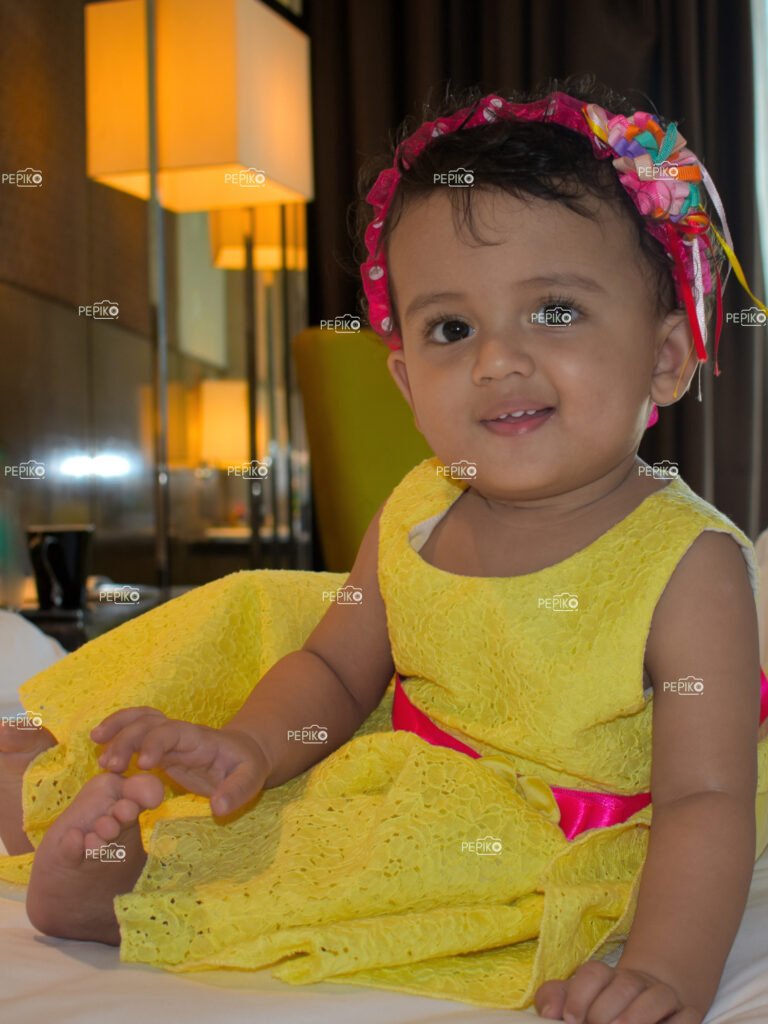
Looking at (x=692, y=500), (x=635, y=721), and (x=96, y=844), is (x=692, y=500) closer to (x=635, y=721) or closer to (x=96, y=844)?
(x=635, y=721)

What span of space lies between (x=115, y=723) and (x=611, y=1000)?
360 mm

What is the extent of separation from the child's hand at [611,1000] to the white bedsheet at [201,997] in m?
0.02

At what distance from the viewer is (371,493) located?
2.81m

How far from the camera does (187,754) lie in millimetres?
767

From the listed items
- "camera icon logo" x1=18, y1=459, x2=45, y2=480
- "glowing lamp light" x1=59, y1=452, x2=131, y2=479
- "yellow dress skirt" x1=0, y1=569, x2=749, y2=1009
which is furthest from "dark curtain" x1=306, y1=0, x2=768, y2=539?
"yellow dress skirt" x1=0, y1=569, x2=749, y2=1009

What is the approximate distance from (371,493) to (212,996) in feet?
7.25

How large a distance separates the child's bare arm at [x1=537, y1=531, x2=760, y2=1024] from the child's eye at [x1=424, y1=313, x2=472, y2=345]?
0.24m

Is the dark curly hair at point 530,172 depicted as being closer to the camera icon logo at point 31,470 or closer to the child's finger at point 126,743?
the child's finger at point 126,743

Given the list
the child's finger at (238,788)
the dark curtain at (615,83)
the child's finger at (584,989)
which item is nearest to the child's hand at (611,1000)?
the child's finger at (584,989)

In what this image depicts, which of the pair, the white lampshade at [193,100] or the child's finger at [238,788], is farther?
the white lampshade at [193,100]

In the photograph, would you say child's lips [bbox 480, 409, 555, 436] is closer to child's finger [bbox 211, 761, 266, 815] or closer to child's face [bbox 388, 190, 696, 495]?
child's face [bbox 388, 190, 696, 495]

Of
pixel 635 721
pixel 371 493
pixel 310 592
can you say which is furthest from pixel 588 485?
pixel 371 493

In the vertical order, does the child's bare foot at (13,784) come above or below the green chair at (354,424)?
below

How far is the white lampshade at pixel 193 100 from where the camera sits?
9.11ft
